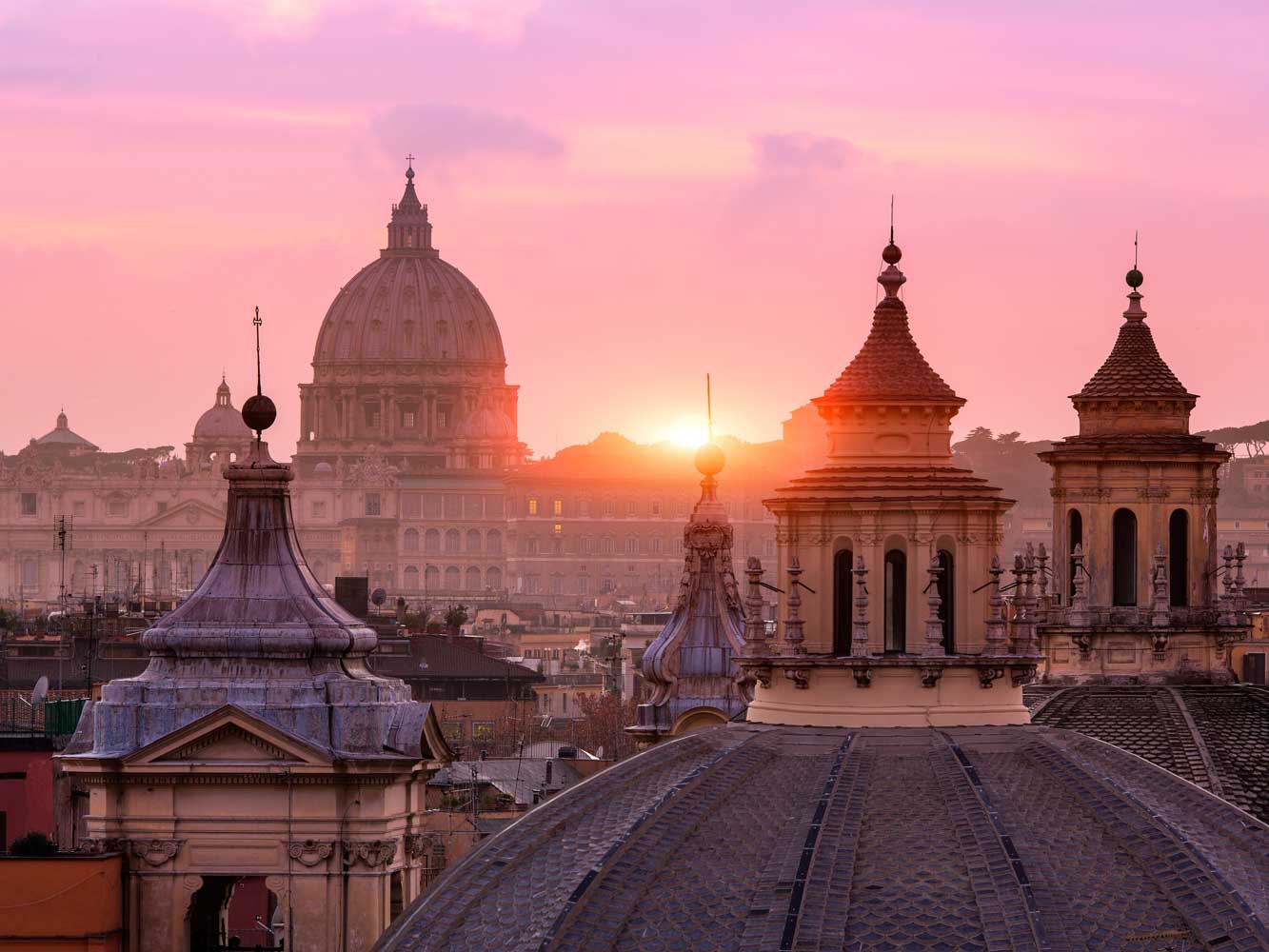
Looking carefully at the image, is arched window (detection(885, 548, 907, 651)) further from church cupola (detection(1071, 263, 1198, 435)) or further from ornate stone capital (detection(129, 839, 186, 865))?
church cupola (detection(1071, 263, 1198, 435))

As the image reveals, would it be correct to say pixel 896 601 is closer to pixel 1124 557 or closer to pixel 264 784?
pixel 264 784

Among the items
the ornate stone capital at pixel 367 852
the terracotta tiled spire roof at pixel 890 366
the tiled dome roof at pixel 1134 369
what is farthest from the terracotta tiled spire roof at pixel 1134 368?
the terracotta tiled spire roof at pixel 890 366

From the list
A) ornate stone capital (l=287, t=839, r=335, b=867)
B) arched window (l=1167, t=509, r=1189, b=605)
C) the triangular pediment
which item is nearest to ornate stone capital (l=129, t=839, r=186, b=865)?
the triangular pediment

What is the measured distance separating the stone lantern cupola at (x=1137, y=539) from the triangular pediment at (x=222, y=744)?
25.4 ft

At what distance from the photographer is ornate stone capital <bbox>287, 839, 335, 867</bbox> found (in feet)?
107

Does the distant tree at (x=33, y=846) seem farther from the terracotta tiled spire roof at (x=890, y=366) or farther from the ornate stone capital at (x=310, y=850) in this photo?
the terracotta tiled spire roof at (x=890, y=366)

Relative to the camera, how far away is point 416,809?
33.8m

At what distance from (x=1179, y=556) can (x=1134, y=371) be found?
2.20 m

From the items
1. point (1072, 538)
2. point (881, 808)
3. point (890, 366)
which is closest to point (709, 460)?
point (1072, 538)

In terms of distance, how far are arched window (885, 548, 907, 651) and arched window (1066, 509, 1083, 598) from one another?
1597cm

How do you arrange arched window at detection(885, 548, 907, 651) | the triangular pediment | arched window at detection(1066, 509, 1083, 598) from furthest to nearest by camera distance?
arched window at detection(1066, 509, 1083, 598)
the triangular pediment
arched window at detection(885, 548, 907, 651)

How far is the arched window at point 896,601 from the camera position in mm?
22469

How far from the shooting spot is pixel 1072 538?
128 ft

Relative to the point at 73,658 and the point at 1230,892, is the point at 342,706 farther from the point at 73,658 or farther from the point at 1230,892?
the point at 73,658
